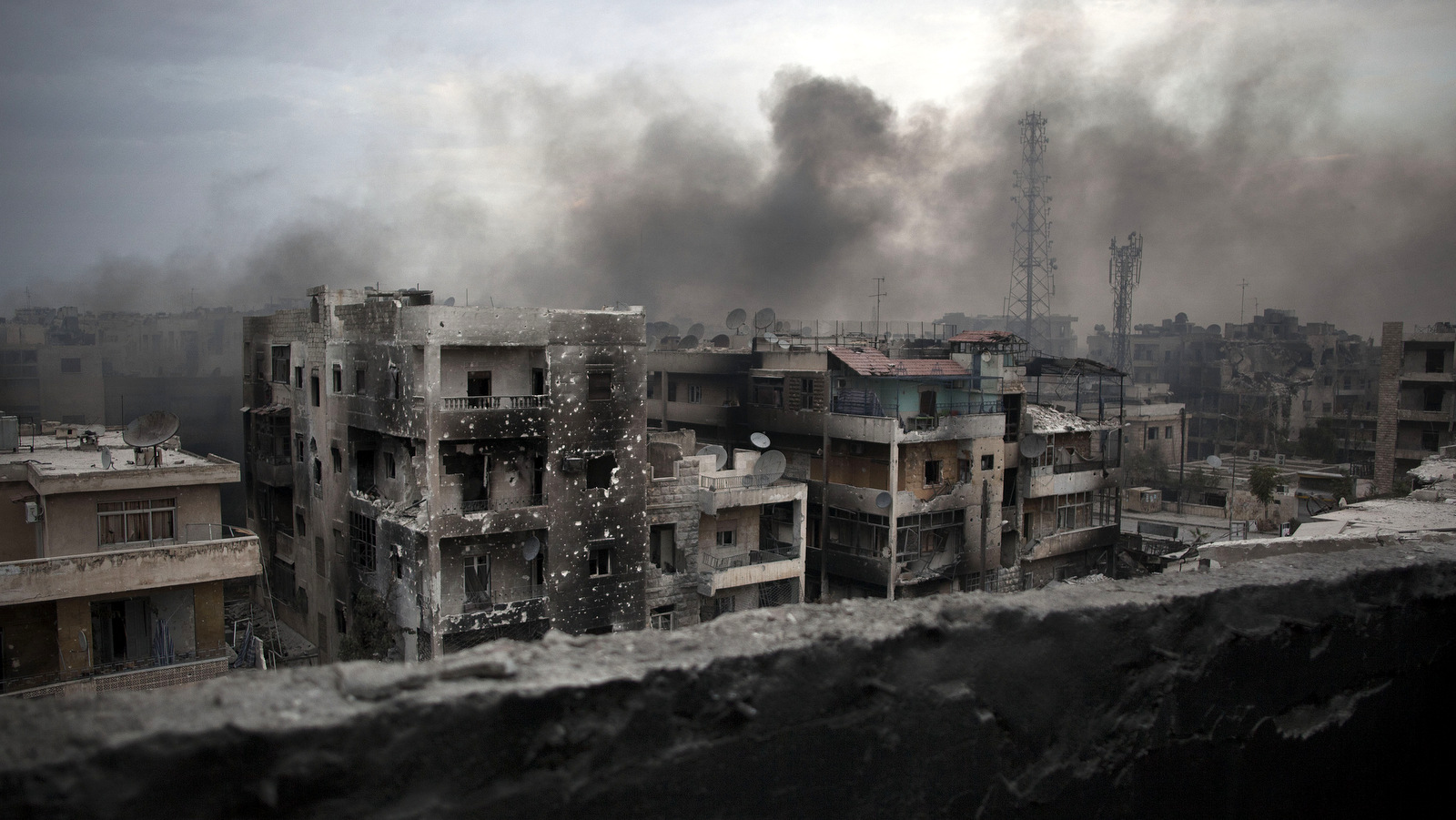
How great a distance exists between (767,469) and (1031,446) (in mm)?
9404

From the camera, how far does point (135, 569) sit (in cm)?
1609

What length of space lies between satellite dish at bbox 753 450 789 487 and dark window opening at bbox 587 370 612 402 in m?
4.90

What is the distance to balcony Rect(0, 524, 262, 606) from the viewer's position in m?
15.2

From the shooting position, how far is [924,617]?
3477 mm

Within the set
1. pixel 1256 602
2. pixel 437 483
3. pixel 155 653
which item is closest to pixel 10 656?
pixel 155 653

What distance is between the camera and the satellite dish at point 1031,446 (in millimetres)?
29188

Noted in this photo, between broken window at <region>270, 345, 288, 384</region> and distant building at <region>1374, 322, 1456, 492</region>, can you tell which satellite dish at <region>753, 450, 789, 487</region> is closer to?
broken window at <region>270, 345, 288, 384</region>

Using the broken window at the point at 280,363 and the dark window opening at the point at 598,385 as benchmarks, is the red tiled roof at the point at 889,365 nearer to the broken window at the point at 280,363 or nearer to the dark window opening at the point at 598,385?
the dark window opening at the point at 598,385

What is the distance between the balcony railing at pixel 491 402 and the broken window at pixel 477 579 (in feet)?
9.95

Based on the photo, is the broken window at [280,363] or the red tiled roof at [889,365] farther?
the red tiled roof at [889,365]

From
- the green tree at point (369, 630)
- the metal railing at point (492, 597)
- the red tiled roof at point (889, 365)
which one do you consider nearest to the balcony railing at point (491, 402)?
the metal railing at point (492, 597)

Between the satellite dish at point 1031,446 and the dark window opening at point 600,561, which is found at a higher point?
the satellite dish at point 1031,446

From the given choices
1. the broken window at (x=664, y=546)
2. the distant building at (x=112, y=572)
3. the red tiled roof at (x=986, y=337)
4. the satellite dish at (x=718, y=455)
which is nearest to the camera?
the distant building at (x=112, y=572)

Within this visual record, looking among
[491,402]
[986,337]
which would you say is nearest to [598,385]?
[491,402]
